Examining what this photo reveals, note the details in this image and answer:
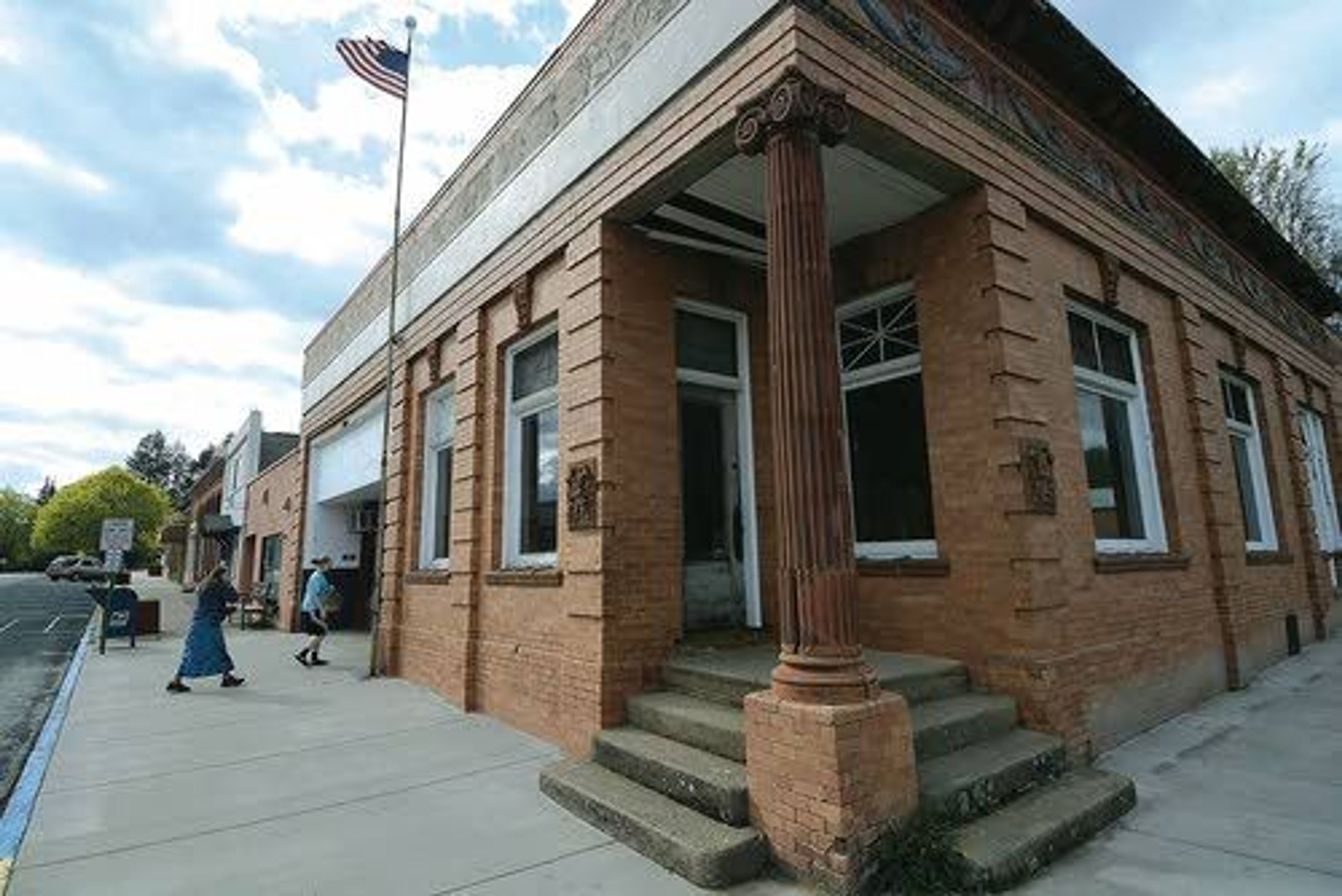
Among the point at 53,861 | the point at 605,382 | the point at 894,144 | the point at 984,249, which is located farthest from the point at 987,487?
the point at 53,861

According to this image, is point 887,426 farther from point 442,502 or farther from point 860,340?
point 442,502

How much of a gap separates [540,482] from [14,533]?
399 ft

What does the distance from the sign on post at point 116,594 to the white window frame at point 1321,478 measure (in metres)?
23.0

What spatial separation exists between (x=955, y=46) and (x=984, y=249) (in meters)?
1.95

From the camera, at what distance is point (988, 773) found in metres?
4.67

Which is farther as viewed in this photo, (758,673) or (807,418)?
(758,673)

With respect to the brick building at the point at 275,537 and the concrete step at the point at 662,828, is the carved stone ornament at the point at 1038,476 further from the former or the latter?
the brick building at the point at 275,537

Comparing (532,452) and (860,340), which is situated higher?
(860,340)

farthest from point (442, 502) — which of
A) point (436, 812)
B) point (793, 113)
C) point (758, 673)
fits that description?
point (793, 113)

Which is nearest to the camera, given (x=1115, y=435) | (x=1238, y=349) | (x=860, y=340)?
(x=860, y=340)

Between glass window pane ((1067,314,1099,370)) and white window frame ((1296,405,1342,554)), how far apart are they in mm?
7777

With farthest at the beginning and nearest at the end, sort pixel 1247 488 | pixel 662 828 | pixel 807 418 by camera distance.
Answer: pixel 1247 488 → pixel 807 418 → pixel 662 828

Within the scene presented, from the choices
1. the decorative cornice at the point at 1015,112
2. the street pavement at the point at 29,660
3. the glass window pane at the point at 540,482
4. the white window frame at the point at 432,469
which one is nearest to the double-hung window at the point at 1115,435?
the decorative cornice at the point at 1015,112

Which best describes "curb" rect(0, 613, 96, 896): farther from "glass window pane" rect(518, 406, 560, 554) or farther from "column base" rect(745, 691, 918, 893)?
"glass window pane" rect(518, 406, 560, 554)
